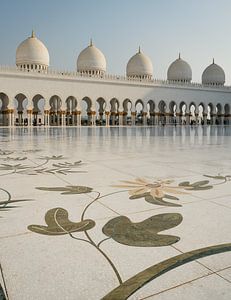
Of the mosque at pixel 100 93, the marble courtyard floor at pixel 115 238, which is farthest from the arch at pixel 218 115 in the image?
the marble courtyard floor at pixel 115 238

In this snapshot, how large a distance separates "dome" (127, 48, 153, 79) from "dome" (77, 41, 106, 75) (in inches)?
119

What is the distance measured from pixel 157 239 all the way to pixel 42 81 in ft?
64.3

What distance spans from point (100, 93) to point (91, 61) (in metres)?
3.26

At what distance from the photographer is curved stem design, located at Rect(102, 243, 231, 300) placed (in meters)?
0.86

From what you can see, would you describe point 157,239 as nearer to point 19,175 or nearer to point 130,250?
point 130,250

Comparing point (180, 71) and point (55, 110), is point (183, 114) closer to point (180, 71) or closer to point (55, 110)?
point (180, 71)

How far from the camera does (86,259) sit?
3.44ft

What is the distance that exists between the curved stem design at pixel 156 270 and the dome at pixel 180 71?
1121 inches

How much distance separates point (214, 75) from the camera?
29.9 metres

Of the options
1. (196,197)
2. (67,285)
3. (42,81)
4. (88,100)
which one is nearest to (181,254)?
(67,285)

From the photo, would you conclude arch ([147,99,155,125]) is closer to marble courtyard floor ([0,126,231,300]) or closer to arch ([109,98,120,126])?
arch ([109,98,120,126])

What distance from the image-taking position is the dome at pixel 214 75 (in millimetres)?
29922

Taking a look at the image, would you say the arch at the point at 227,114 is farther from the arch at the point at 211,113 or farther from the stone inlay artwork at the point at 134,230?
the stone inlay artwork at the point at 134,230

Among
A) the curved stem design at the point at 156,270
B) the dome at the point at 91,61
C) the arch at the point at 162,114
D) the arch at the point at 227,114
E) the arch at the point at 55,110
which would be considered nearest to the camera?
the curved stem design at the point at 156,270
